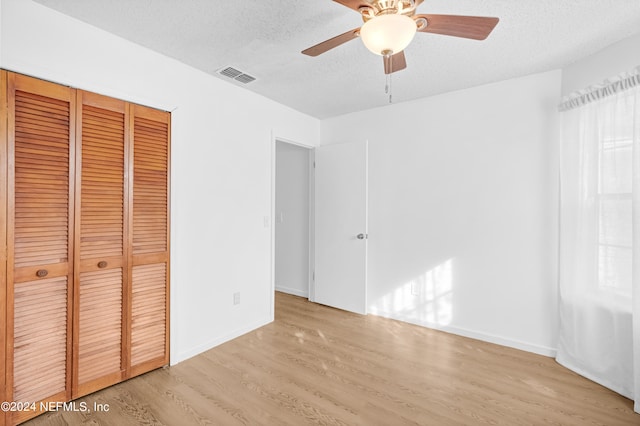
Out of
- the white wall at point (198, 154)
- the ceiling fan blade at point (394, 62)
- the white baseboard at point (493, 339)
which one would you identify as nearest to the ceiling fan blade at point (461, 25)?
the ceiling fan blade at point (394, 62)

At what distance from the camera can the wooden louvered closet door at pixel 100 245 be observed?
2.01 metres

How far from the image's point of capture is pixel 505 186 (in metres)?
2.89

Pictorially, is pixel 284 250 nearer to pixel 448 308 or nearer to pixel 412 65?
pixel 448 308

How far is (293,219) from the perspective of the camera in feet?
14.9

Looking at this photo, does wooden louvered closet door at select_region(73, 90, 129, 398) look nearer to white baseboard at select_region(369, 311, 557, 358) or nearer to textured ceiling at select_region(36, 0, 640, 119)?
textured ceiling at select_region(36, 0, 640, 119)

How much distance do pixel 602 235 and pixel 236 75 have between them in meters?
3.19

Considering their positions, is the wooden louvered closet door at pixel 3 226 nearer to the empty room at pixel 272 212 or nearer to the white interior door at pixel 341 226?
the empty room at pixel 272 212

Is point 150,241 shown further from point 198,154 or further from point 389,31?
point 389,31

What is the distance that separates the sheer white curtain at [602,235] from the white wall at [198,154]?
2.72m

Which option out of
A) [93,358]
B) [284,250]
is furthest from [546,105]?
[93,358]

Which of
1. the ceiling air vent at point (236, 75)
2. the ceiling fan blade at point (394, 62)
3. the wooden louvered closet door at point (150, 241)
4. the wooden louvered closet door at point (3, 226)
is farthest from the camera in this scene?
the ceiling air vent at point (236, 75)

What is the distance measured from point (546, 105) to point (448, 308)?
6.84 feet

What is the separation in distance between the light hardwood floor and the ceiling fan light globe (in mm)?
2064

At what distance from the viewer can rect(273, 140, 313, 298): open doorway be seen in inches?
172
